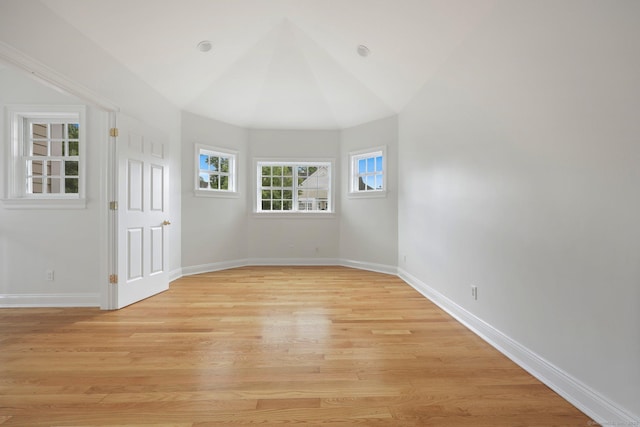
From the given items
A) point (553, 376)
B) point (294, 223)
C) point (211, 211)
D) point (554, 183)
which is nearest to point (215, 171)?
point (211, 211)

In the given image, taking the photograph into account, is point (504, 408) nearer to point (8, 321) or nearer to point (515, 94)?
point (515, 94)

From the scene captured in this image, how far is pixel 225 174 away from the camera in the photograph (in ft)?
18.8

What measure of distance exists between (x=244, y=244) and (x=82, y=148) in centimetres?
310

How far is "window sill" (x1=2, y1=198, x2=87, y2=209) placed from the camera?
3342 millimetres

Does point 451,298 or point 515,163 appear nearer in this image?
point 515,163

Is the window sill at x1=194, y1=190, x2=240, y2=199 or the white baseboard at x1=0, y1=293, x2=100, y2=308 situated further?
the window sill at x1=194, y1=190, x2=240, y2=199

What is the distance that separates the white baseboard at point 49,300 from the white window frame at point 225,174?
7.38 ft

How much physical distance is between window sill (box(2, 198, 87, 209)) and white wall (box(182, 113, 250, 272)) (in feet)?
5.47

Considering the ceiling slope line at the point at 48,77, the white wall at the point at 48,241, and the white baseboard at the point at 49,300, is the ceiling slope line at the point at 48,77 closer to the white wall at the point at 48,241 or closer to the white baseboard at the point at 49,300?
the white wall at the point at 48,241

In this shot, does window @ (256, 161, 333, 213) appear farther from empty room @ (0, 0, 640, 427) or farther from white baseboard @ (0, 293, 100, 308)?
white baseboard @ (0, 293, 100, 308)

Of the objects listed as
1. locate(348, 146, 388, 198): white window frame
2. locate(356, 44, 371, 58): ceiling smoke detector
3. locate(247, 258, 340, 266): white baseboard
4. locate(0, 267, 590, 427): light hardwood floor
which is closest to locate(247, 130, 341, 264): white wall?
locate(247, 258, 340, 266): white baseboard

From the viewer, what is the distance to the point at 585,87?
1650mm

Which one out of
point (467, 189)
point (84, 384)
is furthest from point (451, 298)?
point (84, 384)

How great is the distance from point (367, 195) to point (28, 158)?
4684 mm
